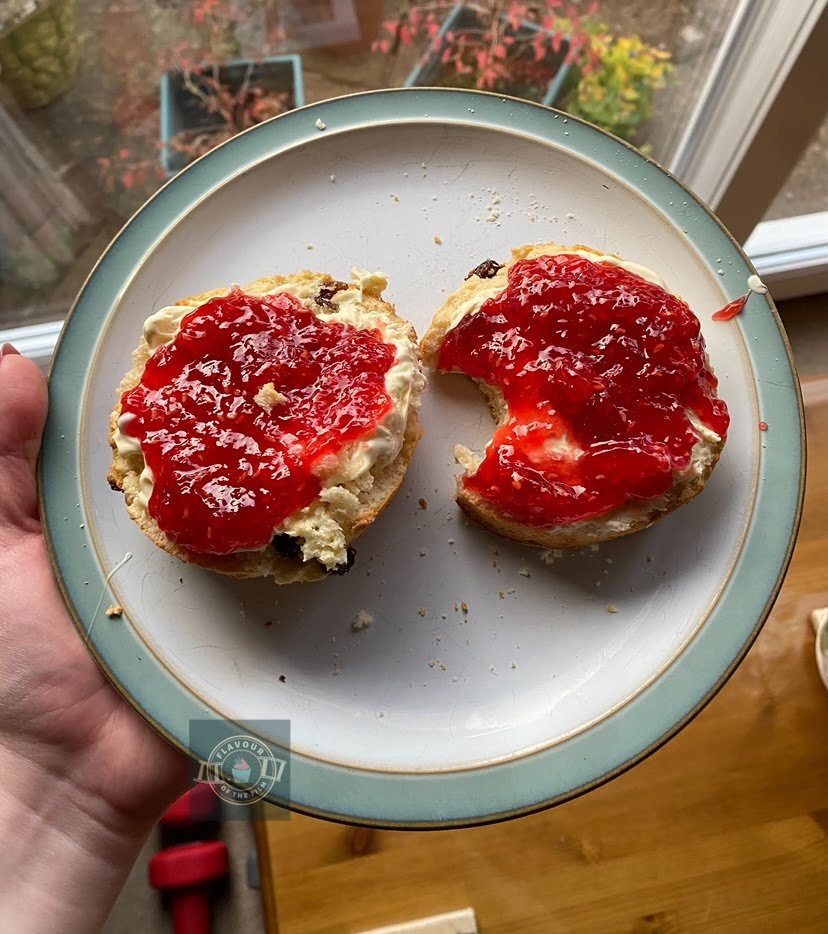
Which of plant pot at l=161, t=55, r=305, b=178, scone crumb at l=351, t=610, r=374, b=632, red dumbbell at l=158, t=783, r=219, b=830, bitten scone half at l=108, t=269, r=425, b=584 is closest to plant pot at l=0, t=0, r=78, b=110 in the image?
plant pot at l=161, t=55, r=305, b=178

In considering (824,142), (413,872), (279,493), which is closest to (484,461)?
(279,493)

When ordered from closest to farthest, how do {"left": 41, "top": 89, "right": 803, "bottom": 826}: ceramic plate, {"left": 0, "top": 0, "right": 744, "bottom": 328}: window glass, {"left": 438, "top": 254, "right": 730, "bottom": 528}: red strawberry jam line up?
{"left": 438, "top": 254, "right": 730, "bottom": 528}: red strawberry jam, {"left": 41, "top": 89, "right": 803, "bottom": 826}: ceramic plate, {"left": 0, "top": 0, "right": 744, "bottom": 328}: window glass

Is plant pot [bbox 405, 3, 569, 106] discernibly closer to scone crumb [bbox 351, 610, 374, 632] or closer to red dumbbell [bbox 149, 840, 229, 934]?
scone crumb [bbox 351, 610, 374, 632]

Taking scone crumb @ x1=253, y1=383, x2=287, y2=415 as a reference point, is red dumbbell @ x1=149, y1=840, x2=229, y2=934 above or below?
below

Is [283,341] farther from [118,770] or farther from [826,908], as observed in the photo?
[826,908]

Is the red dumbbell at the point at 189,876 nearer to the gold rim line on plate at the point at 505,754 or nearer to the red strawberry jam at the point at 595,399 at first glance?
the gold rim line on plate at the point at 505,754

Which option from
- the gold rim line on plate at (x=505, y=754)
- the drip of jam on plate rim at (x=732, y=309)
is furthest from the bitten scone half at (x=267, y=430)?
the drip of jam on plate rim at (x=732, y=309)
